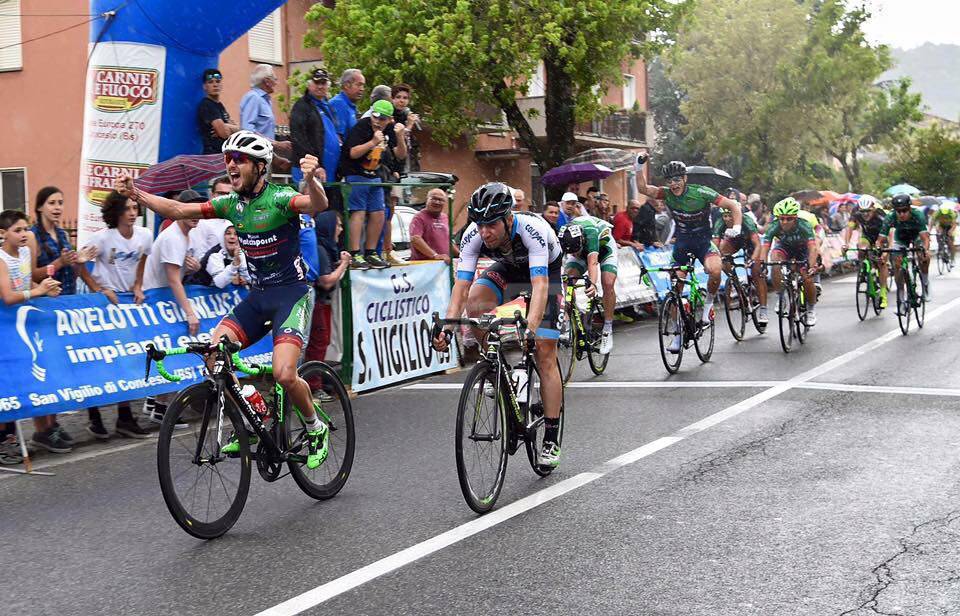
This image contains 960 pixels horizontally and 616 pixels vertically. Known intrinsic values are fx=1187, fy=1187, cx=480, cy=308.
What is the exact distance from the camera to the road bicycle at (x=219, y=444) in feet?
20.0

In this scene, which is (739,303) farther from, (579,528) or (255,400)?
(255,400)

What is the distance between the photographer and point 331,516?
6.70 metres

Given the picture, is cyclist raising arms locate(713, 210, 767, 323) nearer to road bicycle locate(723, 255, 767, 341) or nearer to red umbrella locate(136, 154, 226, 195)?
road bicycle locate(723, 255, 767, 341)

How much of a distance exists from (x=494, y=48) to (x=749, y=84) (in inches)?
1344

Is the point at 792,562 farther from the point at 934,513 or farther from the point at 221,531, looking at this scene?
the point at 221,531

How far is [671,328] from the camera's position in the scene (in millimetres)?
12531

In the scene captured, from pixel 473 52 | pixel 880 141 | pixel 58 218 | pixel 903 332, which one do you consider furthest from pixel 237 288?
pixel 880 141

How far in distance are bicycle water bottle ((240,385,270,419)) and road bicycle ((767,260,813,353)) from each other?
27.8 feet

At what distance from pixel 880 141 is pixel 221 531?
6010cm

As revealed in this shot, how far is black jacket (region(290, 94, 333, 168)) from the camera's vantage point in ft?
39.7

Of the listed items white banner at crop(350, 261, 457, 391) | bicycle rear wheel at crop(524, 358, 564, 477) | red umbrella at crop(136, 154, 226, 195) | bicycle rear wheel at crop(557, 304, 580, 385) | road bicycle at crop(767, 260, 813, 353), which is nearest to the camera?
bicycle rear wheel at crop(524, 358, 564, 477)

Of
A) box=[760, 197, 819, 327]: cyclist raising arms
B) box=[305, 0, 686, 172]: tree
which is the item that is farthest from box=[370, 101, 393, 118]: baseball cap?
box=[305, 0, 686, 172]: tree

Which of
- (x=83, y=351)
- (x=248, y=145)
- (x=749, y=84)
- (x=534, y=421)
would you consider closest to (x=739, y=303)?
(x=534, y=421)

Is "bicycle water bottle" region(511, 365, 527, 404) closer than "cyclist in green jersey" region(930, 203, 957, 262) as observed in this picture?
Yes
